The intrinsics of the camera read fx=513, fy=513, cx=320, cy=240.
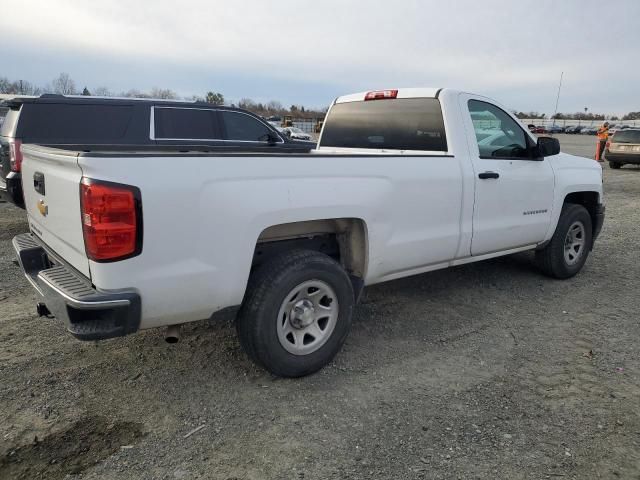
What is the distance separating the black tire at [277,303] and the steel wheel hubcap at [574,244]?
334 centimetres

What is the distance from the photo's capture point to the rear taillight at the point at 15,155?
621 cm

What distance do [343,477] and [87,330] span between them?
1466 millimetres

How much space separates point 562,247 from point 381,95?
2.55 meters

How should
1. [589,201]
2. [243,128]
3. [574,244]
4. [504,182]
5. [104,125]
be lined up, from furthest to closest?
[243,128] < [104,125] < [589,201] < [574,244] < [504,182]

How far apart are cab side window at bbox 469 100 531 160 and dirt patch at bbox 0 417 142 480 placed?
3449mm

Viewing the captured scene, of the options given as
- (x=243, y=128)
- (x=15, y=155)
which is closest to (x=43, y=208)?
(x=15, y=155)

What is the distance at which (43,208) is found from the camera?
3.18 metres

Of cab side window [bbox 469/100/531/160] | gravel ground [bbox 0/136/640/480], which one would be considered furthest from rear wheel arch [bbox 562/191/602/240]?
gravel ground [bbox 0/136/640/480]

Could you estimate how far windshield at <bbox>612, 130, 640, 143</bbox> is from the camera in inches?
726

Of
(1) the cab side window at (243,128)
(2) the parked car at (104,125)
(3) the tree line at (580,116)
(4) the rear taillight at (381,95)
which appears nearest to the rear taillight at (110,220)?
(4) the rear taillight at (381,95)

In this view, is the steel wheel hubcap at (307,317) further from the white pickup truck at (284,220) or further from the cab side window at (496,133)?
the cab side window at (496,133)

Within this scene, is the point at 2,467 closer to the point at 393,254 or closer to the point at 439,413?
the point at 439,413

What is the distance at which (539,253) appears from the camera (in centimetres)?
557

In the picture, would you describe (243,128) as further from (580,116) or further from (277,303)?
(580,116)
